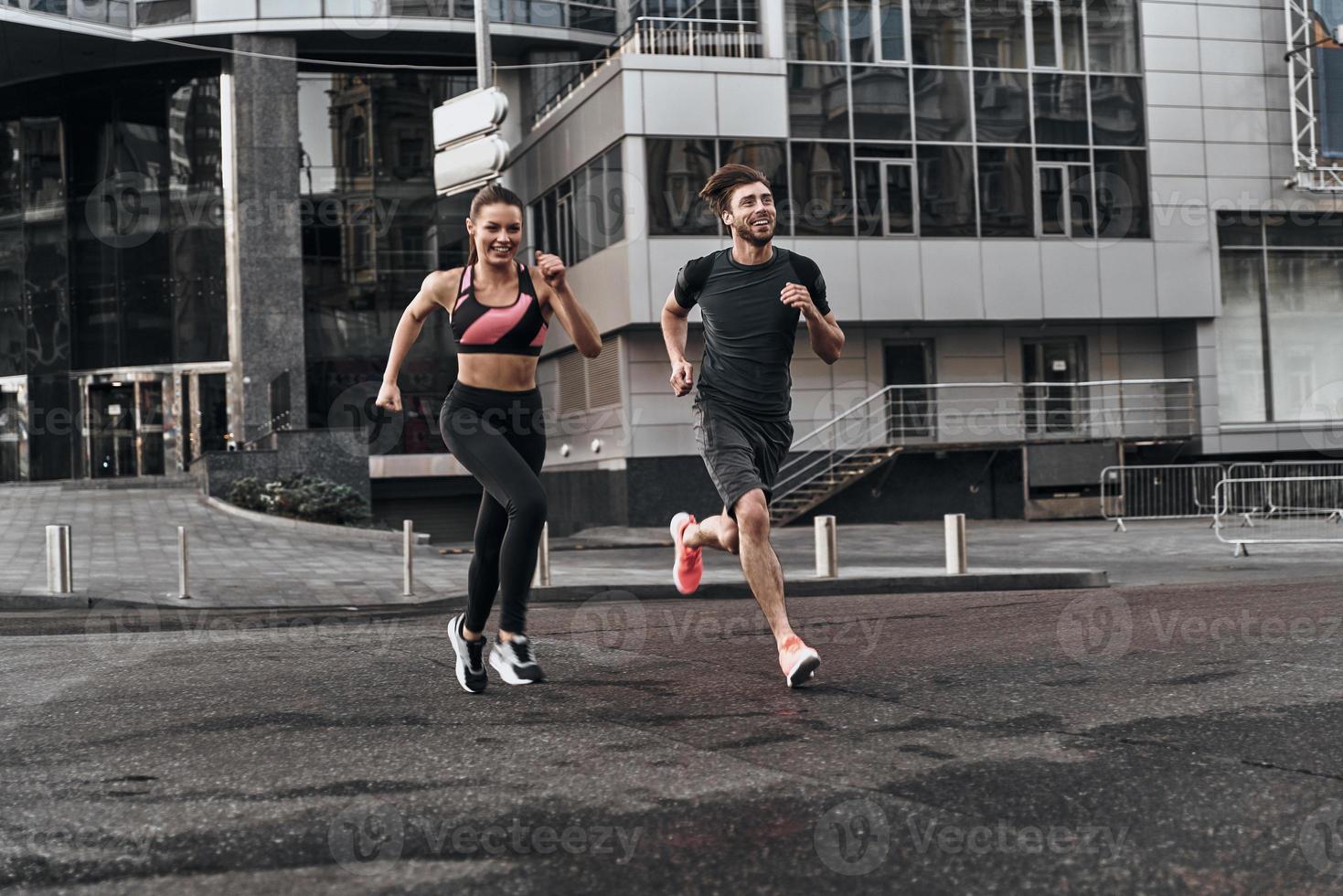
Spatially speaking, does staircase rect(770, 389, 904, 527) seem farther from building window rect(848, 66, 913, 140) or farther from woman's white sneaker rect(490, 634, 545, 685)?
woman's white sneaker rect(490, 634, 545, 685)

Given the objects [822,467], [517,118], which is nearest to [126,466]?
[517,118]

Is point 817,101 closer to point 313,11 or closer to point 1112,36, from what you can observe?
point 1112,36

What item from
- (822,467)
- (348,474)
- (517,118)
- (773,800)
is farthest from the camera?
(517,118)

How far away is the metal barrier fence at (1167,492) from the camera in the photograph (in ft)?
72.4

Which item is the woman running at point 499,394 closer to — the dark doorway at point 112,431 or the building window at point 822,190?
the building window at point 822,190

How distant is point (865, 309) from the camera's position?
1015 inches

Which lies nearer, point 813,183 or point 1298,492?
point 1298,492

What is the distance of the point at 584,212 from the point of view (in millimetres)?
27000

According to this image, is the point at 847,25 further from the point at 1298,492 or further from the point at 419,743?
the point at 419,743

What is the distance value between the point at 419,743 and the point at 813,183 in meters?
22.2

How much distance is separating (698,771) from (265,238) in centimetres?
2962

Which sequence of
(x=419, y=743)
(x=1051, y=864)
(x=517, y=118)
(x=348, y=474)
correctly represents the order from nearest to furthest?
(x=1051, y=864) < (x=419, y=743) < (x=348, y=474) < (x=517, y=118)

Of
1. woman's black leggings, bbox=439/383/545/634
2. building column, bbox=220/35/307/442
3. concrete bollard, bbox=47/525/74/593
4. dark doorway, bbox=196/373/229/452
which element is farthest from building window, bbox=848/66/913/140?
woman's black leggings, bbox=439/383/545/634

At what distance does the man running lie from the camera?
567 cm
